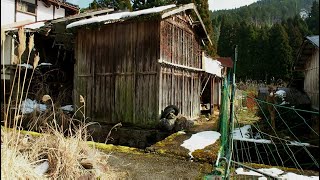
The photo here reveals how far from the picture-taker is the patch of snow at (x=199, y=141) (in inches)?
223

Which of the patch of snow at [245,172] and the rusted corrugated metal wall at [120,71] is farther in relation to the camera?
the rusted corrugated metal wall at [120,71]

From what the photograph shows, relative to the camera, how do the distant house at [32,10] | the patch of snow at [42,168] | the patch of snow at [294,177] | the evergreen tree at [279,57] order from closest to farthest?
the patch of snow at [42,168], the patch of snow at [294,177], the distant house at [32,10], the evergreen tree at [279,57]

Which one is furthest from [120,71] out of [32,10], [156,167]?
[32,10]

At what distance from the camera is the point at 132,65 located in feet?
29.1

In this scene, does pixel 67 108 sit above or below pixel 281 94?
below

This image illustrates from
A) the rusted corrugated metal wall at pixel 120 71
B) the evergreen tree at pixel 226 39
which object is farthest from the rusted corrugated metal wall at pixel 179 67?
the evergreen tree at pixel 226 39

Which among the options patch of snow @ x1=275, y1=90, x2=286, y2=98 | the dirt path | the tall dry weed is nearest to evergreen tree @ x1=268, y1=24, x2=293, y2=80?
patch of snow @ x1=275, y1=90, x2=286, y2=98

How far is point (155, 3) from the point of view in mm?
23250

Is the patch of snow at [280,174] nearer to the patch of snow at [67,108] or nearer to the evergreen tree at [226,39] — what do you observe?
the patch of snow at [67,108]

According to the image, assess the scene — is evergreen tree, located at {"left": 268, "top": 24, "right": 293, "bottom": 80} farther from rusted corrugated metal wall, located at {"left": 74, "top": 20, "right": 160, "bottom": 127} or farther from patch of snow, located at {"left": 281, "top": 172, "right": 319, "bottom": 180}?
patch of snow, located at {"left": 281, "top": 172, "right": 319, "bottom": 180}

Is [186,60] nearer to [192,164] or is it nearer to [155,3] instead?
[192,164]

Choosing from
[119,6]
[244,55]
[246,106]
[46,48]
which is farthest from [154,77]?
[244,55]

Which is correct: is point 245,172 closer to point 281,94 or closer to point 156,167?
point 156,167

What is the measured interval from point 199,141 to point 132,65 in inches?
148
